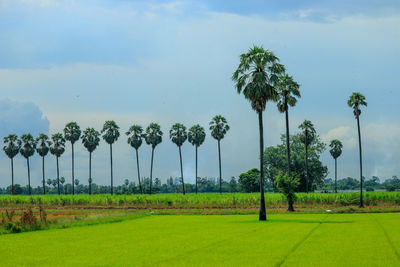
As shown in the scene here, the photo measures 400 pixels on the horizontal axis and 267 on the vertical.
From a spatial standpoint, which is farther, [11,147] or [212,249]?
[11,147]

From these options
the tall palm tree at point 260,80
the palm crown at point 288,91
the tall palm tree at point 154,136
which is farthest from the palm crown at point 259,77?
the tall palm tree at point 154,136

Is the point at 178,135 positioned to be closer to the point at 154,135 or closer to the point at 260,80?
the point at 154,135

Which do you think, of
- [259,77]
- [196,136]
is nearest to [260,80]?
[259,77]

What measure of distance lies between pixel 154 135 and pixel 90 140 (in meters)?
19.9

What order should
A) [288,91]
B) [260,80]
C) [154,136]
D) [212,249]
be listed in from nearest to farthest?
[212,249]
[260,80]
[288,91]
[154,136]

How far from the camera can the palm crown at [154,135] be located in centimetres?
13319

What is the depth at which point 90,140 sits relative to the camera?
139875mm

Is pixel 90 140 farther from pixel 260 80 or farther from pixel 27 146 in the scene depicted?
pixel 260 80

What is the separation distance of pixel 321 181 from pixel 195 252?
121000mm

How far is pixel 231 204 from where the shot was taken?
274 ft

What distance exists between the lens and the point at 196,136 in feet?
445

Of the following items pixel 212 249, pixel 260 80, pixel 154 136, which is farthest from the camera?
pixel 154 136

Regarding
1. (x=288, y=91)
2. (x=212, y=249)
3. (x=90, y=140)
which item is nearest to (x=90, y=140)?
(x=90, y=140)

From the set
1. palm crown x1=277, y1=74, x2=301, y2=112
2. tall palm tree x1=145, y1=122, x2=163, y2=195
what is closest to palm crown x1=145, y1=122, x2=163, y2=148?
tall palm tree x1=145, y1=122, x2=163, y2=195
